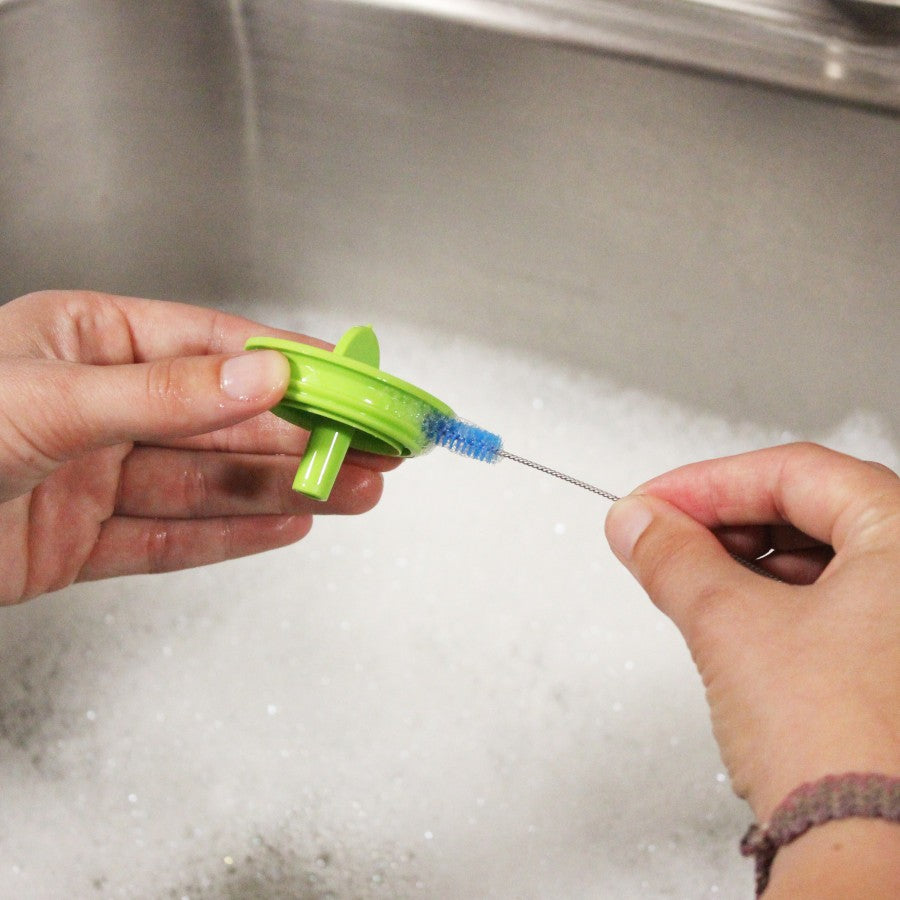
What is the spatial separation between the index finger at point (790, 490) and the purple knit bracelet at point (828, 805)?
13 centimetres

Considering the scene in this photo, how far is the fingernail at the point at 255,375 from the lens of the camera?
0.47 metres

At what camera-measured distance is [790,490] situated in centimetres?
51

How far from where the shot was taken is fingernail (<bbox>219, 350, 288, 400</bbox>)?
1.53 feet

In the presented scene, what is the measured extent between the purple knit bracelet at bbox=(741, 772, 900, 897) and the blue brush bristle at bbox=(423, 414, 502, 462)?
26 centimetres

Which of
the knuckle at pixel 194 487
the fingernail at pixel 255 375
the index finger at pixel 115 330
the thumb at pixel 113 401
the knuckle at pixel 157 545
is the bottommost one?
the knuckle at pixel 157 545

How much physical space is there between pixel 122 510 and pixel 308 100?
0.41 meters

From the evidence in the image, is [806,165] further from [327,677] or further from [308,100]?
[327,677]

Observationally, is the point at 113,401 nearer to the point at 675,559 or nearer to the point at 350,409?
the point at 350,409

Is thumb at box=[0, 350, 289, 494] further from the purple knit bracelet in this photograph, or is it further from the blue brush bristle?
the purple knit bracelet

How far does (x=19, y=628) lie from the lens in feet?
2.83

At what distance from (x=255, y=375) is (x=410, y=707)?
0.47m

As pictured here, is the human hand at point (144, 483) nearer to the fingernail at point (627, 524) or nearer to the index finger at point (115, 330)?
the index finger at point (115, 330)

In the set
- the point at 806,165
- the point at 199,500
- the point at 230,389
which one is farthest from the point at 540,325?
the point at 230,389

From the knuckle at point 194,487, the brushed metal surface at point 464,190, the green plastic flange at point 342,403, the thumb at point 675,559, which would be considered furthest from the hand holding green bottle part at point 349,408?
the brushed metal surface at point 464,190
